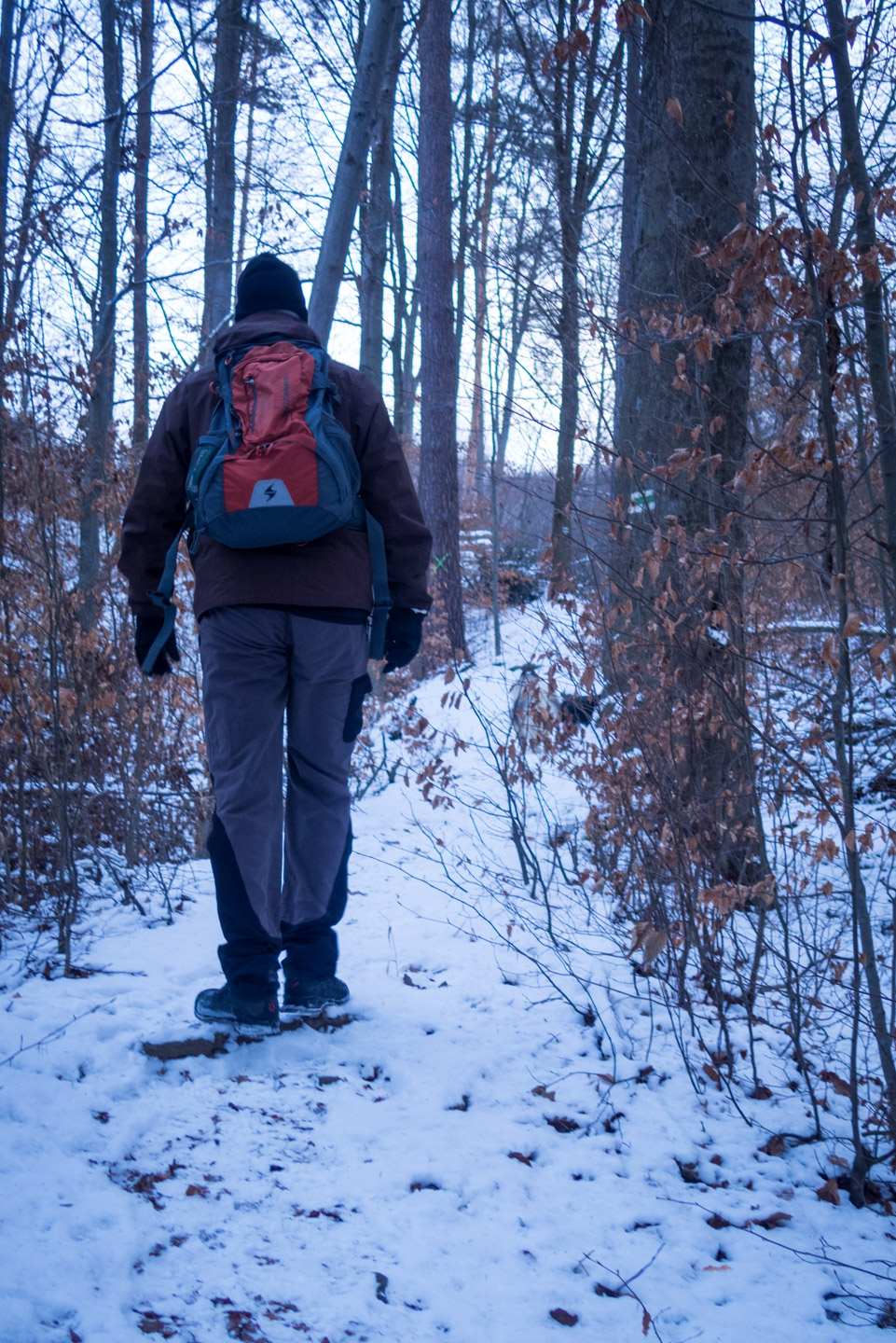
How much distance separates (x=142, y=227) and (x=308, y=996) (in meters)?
9.10

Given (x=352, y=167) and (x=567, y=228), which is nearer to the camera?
(x=567, y=228)

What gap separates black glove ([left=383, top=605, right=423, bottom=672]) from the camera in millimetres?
2523

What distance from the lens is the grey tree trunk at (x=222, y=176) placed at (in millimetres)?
8648

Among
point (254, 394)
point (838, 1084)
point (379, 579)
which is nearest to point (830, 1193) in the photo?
point (838, 1084)

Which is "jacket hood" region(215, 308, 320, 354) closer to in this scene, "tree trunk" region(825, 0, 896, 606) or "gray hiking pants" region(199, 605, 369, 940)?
"gray hiking pants" region(199, 605, 369, 940)

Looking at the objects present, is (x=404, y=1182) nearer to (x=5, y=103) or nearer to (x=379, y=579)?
(x=379, y=579)

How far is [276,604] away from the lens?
2277mm

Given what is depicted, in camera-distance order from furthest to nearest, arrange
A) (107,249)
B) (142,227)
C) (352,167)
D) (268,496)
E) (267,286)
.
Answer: (142,227)
(107,249)
(352,167)
(267,286)
(268,496)

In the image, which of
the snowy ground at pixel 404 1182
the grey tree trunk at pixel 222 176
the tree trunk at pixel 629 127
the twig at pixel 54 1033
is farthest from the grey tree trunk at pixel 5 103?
the grey tree trunk at pixel 222 176

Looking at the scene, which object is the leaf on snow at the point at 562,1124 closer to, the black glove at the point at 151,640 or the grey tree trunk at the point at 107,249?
the black glove at the point at 151,640

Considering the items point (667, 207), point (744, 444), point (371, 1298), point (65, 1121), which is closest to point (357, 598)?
point (65, 1121)

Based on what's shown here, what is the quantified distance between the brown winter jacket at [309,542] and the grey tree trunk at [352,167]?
7.29 feet

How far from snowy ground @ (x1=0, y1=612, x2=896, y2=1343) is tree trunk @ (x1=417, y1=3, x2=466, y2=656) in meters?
8.01

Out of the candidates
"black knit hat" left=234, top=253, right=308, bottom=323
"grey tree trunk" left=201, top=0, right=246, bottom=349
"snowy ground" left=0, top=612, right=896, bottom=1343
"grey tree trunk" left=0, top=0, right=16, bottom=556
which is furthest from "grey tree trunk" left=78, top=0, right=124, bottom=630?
"snowy ground" left=0, top=612, right=896, bottom=1343
